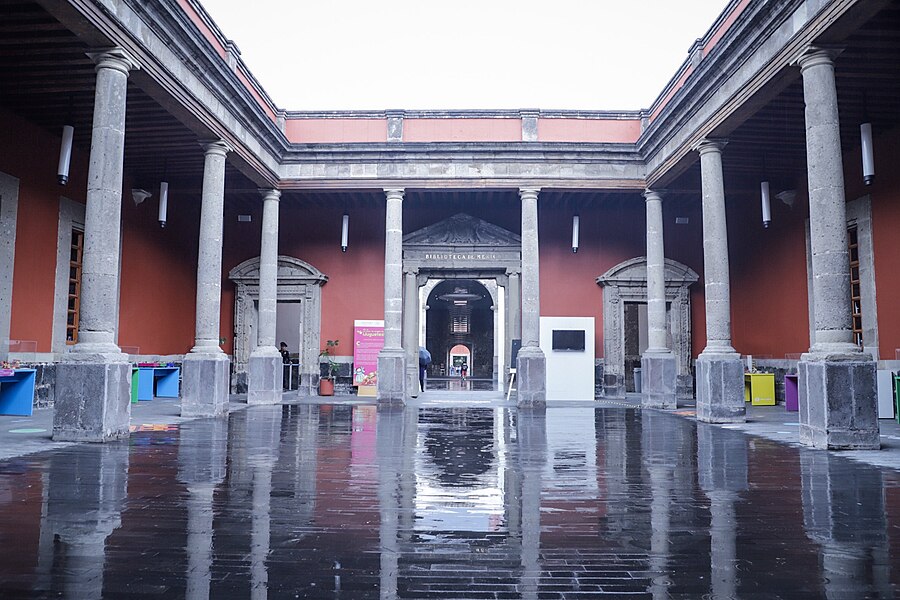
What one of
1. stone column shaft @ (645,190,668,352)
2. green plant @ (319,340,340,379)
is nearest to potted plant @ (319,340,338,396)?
green plant @ (319,340,340,379)

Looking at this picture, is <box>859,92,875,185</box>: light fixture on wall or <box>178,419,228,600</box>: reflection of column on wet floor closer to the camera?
<box>178,419,228,600</box>: reflection of column on wet floor

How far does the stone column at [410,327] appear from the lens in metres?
17.0

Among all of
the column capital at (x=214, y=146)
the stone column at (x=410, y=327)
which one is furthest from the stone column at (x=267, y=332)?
the stone column at (x=410, y=327)

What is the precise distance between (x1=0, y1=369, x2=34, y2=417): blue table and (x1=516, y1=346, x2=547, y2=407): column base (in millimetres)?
8965

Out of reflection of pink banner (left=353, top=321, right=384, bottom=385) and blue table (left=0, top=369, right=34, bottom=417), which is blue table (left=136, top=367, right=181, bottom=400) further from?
reflection of pink banner (left=353, top=321, right=384, bottom=385)

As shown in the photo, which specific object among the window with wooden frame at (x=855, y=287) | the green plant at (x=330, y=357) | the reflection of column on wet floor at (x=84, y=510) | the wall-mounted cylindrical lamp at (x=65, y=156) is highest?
the wall-mounted cylindrical lamp at (x=65, y=156)

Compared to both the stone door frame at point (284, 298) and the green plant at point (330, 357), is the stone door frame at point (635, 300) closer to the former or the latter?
the green plant at point (330, 357)

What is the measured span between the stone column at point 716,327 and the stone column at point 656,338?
8.44 ft

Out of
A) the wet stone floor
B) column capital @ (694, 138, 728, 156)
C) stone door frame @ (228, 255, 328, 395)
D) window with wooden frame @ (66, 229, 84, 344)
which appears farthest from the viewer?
stone door frame @ (228, 255, 328, 395)

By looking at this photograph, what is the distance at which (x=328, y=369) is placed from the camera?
16.9m

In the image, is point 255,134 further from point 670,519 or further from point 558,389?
point 670,519

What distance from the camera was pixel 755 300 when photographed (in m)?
15.9

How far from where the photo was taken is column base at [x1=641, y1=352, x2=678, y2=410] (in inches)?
545

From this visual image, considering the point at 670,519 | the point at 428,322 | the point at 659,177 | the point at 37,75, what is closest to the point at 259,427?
the point at 37,75
